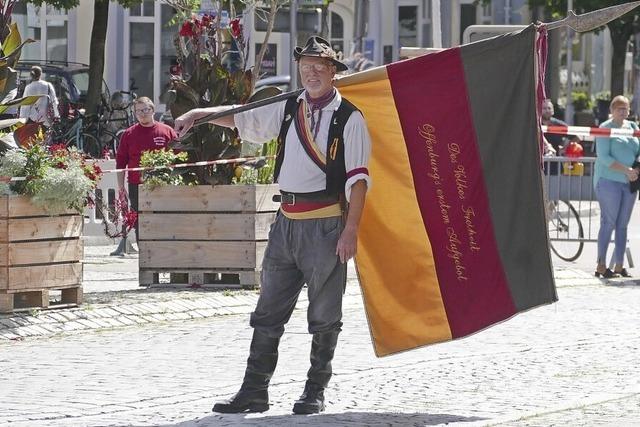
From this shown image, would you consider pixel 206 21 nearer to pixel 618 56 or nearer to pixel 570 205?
pixel 570 205

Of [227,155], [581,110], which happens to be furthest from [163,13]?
[227,155]

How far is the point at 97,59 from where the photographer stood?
107ft

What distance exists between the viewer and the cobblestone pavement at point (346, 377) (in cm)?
835

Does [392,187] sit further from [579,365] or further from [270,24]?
[270,24]

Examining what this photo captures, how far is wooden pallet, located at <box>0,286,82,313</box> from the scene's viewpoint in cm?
1191

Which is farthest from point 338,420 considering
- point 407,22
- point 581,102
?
point 581,102

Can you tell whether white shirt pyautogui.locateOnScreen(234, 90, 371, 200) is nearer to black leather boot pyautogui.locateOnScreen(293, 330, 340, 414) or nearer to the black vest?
the black vest

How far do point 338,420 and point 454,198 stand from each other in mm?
1309

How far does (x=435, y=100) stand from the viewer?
869 cm

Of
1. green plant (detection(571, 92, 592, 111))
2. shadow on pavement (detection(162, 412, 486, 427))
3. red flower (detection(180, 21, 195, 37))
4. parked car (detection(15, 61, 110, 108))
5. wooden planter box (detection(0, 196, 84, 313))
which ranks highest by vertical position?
green plant (detection(571, 92, 592, 111))

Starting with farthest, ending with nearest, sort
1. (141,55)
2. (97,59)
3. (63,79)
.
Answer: (141,55) < (63,79) < (97,59)

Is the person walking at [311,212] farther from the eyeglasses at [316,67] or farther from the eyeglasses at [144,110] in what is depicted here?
the eyeglasses at [144,110]

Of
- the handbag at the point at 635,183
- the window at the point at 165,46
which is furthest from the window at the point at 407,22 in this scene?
the handbag at the point at 635,183

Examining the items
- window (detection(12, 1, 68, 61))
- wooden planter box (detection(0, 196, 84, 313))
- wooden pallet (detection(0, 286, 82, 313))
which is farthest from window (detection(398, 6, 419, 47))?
wooden planter box (detection(0, 196, 84, 313))
